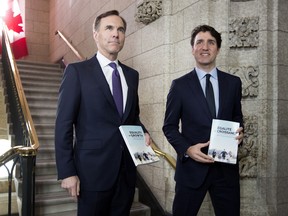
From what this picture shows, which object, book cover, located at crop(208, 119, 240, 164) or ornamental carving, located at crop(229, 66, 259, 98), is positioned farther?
ornamental carving, located at crop(229, 66, 259, 98)

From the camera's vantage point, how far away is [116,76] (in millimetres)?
1936

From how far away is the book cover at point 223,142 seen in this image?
1866mm

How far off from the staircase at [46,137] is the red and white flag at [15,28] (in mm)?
2370

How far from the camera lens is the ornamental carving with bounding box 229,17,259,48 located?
3.07 metres

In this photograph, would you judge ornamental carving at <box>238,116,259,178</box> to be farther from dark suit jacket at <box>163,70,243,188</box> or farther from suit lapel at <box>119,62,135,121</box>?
suit lapel at <box>119,62,135,121</box>

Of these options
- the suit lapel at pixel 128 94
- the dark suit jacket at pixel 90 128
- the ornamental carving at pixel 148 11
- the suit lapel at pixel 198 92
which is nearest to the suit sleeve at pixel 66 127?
the dark suit jacket at pixel 90 128

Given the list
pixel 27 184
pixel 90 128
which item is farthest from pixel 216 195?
pixel 27 184

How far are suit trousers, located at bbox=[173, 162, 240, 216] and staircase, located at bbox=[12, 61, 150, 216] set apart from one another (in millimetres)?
1930

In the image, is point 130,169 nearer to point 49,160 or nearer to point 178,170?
point 178,170

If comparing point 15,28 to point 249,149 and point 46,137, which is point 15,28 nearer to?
point 46,137

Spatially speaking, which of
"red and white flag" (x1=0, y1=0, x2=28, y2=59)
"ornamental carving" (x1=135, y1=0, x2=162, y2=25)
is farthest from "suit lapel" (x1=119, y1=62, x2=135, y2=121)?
"red and white flag" (x1=0, y1=0, x2=28, y2=59)

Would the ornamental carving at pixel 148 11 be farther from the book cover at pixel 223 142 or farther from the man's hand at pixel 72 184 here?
the man's hand at pixel 72 184

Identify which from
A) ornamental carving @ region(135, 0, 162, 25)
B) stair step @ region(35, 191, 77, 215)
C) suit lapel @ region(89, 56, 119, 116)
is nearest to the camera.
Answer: suit lapel @ region(89, 56, 119, 116)

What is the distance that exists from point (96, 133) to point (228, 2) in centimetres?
214
